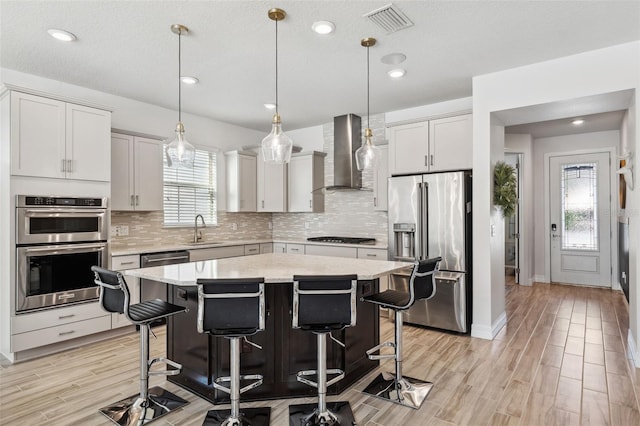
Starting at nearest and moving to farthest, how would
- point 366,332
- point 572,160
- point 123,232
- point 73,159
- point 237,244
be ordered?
1. point 366,332
2. point 73,159
3. point 123,232
4. point 237,244
5. point 572,160

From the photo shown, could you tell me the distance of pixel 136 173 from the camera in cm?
455

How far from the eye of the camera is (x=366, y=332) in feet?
10.1

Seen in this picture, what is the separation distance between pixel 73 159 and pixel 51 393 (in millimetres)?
2156

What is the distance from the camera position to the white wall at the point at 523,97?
3254 mm

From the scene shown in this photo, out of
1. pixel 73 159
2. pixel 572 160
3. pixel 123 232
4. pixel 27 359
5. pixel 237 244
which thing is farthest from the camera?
pixel 572 160

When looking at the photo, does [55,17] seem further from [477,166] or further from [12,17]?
[477,166]

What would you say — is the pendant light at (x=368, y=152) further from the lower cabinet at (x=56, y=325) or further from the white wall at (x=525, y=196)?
the white wall at (x=525, y=196)

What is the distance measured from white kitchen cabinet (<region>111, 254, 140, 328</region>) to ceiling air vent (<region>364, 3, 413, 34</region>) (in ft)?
11.4

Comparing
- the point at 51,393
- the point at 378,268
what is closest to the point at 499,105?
the point at 378,268

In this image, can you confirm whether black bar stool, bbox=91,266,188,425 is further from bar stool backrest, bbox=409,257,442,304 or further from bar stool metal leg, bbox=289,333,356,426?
bar stool backrest, bbox=409,257,442,304

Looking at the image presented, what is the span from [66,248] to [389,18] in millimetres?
3605

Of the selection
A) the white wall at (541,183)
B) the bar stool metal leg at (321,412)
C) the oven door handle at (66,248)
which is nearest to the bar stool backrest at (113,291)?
the bar stool metal leg at (321,412)

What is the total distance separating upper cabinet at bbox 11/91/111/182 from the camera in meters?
3.38

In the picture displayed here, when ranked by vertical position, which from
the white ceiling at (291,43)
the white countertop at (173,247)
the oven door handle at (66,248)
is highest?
the white ceiling at (291,43)
